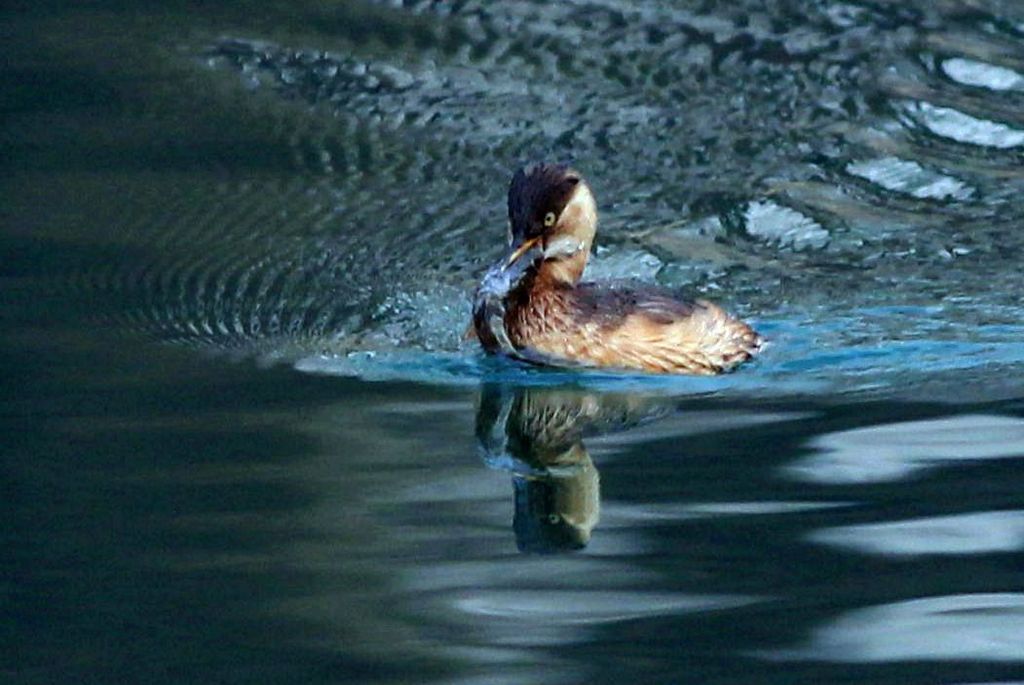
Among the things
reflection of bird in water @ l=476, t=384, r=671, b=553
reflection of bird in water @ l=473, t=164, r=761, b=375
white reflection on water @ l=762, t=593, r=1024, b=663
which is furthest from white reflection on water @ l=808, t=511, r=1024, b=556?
reflection of bird in water @ l=473, t=164, r=761, b=375

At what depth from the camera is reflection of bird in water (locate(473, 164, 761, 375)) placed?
30.6 feet

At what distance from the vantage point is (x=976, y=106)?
12.9m

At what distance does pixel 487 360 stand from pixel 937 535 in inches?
128

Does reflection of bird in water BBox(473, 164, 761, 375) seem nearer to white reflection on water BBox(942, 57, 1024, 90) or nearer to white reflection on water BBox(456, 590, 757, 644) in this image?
white reflection on water BBox(456, 590, 757, 644)

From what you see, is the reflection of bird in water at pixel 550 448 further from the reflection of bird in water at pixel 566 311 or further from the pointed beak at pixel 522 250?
the pointed beak at pixel 522 250

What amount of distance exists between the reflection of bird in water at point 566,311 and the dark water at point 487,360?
6.5 inches

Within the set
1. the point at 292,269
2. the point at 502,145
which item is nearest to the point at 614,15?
the point at 502,145

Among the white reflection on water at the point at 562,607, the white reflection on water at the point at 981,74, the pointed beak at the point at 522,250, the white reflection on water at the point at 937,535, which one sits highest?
the white reflection on water at the point at 981,74

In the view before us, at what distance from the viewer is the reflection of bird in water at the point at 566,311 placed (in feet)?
30.6

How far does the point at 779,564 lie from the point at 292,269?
4.87 m

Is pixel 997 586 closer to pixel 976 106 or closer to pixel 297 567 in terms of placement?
pixel 297 567

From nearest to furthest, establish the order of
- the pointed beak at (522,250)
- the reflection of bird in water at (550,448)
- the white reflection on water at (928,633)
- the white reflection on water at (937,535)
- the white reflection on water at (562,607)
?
the white reflection on water at (928,633) < the white reflection on water at (562,607) < the white reflection on water at (937,535) < the reflection of bird in water at (550,448) < the pointed beak at (522,250)

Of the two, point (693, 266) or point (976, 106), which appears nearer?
point (693, 266)

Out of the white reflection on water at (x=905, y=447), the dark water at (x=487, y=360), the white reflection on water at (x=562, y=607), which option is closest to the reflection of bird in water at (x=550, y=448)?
the dark water at (x=487, y=360)
